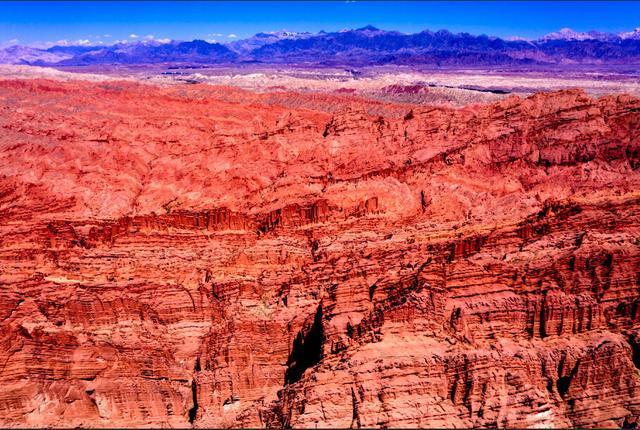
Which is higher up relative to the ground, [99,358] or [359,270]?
[359,270]

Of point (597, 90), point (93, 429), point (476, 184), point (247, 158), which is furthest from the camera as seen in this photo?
point (597, 90)

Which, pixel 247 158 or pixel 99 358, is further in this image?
pixel 247 158

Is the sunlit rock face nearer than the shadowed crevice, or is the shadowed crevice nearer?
the sunlit rock face

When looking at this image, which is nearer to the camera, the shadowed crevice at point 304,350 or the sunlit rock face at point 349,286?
the sunlit rock face at point 349,286

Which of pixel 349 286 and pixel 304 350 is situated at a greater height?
pixel 349 286

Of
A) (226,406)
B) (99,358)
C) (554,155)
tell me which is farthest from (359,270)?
(554,155)

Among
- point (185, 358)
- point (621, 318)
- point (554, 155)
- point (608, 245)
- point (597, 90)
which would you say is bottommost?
point (185, 358)

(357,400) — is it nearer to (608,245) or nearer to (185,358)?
(185,358)

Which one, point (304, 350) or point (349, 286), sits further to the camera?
point (304, 350)
